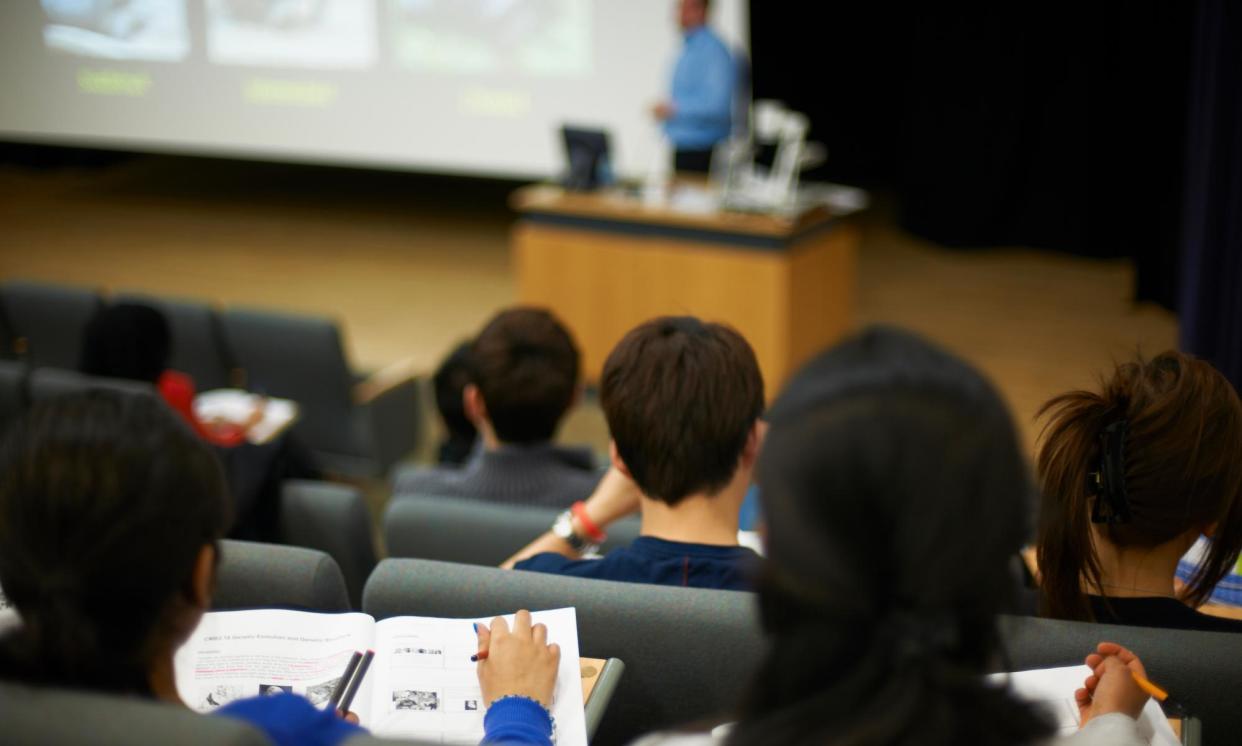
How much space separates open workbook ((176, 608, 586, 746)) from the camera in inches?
55.7

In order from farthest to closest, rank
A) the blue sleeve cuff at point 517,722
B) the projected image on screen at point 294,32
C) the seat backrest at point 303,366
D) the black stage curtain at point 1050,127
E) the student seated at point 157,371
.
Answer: the projected image on screen at point 294,32
the black stage curtain at point 1050,127
the seat backrest at point 303,366
the student seated at point 157,371
the blue sleeve cuff at point 517,722

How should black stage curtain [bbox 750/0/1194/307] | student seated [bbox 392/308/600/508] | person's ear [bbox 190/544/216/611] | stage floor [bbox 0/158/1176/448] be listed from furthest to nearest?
black stage curtain [bbox 750/0/1194/307], stage floor [bbox 0/158/1176/448], student seated [bbox 392/308/600/508], person's ear [bbox 190/544/216/611]

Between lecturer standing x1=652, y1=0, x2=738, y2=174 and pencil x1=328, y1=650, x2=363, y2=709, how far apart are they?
4.19 m

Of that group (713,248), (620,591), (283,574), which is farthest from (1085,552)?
(713,248)

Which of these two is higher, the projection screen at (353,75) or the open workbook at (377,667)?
the projection screen at (353,75)

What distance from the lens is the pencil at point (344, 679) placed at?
4.83ft

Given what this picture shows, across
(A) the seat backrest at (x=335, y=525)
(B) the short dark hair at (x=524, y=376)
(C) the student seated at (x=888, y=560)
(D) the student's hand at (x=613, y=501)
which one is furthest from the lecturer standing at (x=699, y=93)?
(C) the student seated at (x=888, y=560)

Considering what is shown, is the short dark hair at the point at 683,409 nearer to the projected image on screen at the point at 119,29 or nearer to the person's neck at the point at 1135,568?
the person's neck at the point at 1135,568

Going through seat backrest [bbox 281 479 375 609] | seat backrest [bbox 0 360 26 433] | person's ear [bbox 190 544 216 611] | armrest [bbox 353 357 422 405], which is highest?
person's ear [bbox 190 544 216 611]

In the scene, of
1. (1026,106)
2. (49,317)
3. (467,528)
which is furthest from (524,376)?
(1026,106)

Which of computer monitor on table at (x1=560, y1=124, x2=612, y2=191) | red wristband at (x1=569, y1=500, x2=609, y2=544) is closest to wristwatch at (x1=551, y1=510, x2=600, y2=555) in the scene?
red wristband at (x1=569, y1=500, x2=609, y2=544)

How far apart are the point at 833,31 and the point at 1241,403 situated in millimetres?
6879

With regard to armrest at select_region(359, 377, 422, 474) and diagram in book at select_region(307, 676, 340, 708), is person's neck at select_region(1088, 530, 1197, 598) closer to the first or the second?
diagram in book at select_region(307, 676, 340, 708)

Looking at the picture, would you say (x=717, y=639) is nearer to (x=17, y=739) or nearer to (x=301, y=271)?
(x=17, y=739)
